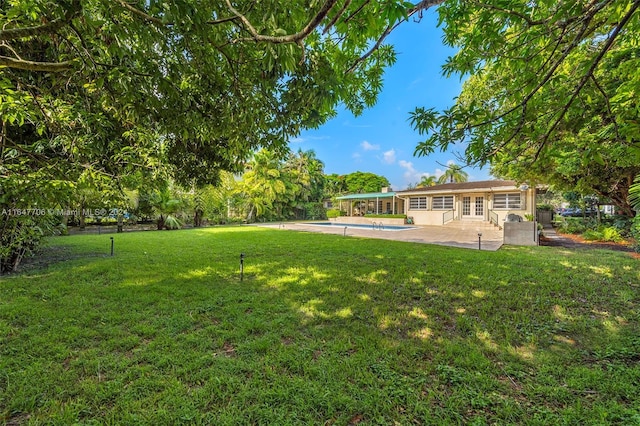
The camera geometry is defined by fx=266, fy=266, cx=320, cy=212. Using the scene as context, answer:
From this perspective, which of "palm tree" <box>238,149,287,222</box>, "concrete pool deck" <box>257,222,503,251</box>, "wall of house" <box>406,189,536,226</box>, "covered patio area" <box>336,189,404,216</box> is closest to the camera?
"concrete pool deck" <box>257,222,503,251</box>

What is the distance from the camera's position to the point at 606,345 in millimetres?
3254

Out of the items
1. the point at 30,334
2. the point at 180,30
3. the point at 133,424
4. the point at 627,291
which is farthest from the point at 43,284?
the point at 627,291

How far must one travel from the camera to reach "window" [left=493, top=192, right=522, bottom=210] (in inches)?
701

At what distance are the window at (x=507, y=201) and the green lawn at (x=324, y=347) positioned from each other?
43.1 feet

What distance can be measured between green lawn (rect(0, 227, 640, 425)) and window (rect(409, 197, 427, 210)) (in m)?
16.7

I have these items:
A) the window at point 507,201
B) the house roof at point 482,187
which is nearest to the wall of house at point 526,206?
the window at point 507,201

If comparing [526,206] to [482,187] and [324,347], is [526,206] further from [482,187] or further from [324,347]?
[324,347]

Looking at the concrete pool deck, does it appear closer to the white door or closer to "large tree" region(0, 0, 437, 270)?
the white door

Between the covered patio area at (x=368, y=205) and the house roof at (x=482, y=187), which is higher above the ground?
the house roof at (x=482, y=187)

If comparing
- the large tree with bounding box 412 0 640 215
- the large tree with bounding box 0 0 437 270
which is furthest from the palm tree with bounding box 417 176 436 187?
the large tree with bounding box 0 0 437 270

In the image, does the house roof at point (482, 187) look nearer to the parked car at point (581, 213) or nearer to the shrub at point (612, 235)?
the shrub at point (612, 235)

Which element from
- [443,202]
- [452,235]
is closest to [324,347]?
[452,235]

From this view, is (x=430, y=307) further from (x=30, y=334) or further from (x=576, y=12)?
(x=30, y=334)

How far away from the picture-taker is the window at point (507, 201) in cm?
1781
